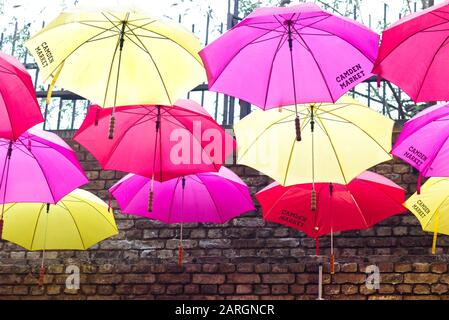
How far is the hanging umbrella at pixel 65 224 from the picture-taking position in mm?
5117

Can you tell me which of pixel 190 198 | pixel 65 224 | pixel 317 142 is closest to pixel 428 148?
pixel 317 142

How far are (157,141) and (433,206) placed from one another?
1.98 m

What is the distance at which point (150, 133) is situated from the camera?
459 cm

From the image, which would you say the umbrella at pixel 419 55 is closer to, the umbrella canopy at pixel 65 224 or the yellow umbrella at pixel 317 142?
the yellow umbrella at pixel 317 142

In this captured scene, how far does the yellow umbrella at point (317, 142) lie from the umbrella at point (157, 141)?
0.82 ft

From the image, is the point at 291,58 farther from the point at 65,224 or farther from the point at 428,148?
the point at 65,224

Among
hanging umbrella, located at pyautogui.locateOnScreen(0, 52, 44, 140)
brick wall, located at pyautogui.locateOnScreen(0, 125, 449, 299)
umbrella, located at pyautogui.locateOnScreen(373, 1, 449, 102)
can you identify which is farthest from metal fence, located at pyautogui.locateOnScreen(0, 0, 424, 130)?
hanging umbrella, located at pyautogui.locateOnScreen(0, 52, 44, 140)

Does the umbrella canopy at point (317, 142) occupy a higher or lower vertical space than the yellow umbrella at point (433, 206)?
higher

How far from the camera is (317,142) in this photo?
4.70m

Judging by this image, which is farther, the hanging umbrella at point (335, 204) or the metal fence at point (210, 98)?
the metal fence at point (210, 98)

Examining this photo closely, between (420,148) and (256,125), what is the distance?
1110 millimetres

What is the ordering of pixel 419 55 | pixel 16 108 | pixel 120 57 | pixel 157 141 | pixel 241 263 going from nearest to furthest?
pixel 419 55 < pixel 16 108 < pixel 120 57 < pixel 157 141 < pixel 241 263

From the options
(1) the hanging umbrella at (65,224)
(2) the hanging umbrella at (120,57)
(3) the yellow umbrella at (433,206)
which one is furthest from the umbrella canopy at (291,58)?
(1) the hanging umbrella at (65,224)

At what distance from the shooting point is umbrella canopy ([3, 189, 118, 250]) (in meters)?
5.12
